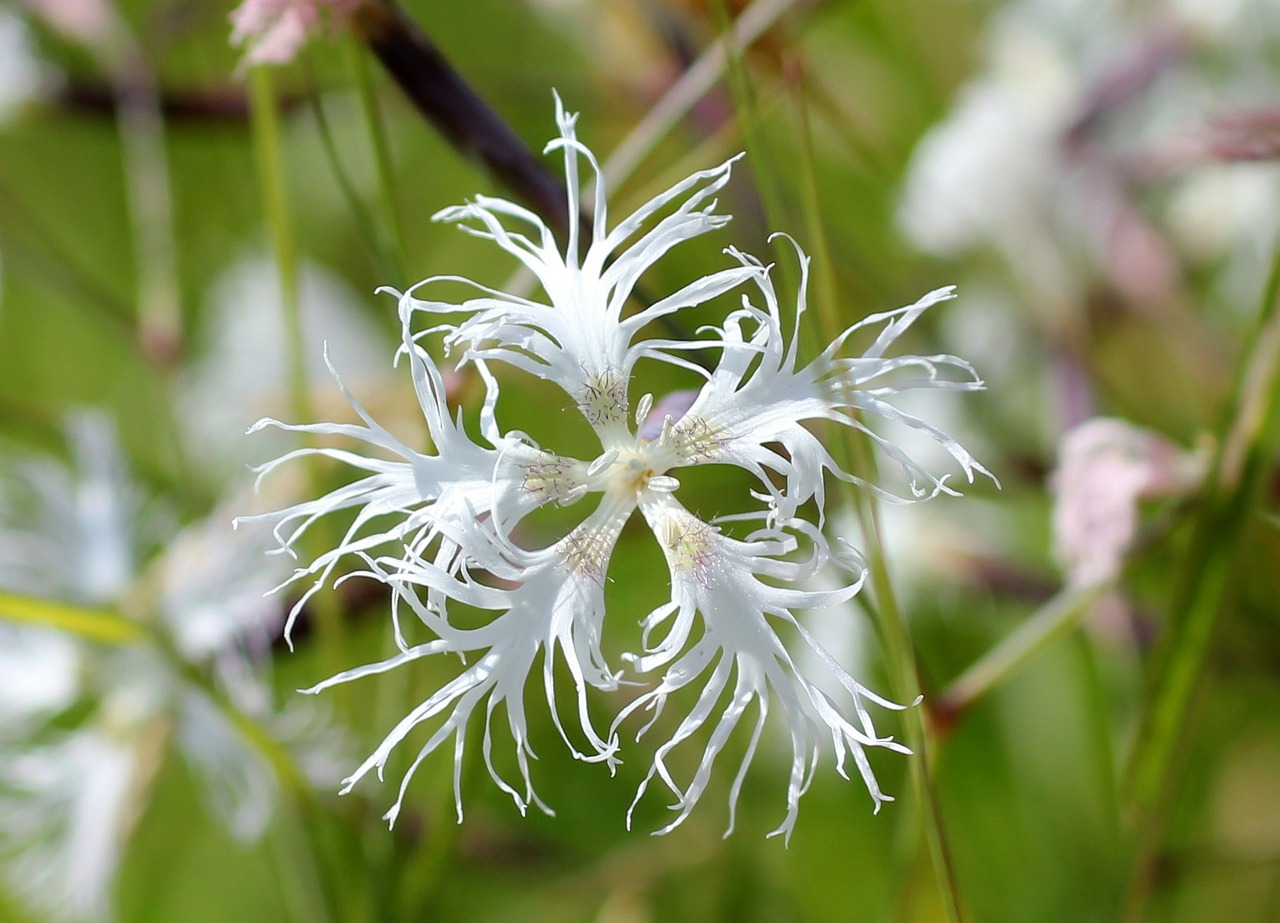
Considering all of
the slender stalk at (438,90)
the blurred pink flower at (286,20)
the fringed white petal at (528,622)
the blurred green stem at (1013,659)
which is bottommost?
the blurred green stem at (1013,659)

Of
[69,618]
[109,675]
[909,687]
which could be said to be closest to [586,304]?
[909,687]

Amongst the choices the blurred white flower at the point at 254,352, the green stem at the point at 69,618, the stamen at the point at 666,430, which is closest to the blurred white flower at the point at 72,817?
the green stem at the point at 69,618

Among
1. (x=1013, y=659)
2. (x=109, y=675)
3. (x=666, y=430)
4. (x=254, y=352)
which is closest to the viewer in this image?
(x=666, y=430)

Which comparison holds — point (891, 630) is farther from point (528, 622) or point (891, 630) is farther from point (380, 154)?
point (380, 154)

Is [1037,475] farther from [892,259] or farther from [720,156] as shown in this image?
[892,259]

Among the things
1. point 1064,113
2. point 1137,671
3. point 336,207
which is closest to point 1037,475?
point 1137,671


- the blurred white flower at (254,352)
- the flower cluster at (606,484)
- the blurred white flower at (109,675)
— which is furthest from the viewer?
the blurred white flower at (254,352)

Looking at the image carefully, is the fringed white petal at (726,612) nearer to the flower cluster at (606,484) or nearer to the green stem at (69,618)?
the flower cluster at (606,484)
